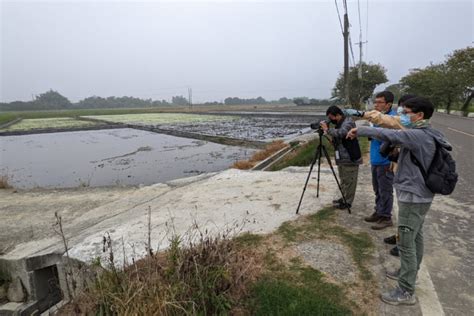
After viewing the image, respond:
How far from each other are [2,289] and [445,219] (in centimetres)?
641

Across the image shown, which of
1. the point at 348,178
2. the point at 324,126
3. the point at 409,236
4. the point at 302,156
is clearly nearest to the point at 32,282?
the point at 324,126

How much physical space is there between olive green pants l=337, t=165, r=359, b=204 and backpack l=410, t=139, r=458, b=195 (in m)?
2.12

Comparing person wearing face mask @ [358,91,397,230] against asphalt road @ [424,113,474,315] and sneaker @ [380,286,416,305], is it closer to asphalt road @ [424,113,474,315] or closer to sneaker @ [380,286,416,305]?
asphalt road @ [424,113,474,315]

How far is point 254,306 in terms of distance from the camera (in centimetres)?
279

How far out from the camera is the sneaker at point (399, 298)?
2.72m

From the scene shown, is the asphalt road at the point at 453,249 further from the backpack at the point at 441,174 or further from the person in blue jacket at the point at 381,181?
the backpack at the point at 441,174

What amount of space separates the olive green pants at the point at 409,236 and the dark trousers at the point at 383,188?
4.88 ft

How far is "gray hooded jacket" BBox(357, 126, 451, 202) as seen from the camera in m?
2.52

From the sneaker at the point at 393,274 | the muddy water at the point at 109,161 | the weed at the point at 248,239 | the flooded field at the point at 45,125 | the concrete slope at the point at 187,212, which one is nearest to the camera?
the sneaker at the point at 393,274

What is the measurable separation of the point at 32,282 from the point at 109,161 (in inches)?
429

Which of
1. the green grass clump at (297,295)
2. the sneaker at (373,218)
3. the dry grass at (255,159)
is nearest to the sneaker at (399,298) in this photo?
the green grass clump at (297,295)

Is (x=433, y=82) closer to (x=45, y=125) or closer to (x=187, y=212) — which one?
(x=187, y=212)

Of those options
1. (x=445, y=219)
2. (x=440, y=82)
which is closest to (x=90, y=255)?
(x=445, y=219)

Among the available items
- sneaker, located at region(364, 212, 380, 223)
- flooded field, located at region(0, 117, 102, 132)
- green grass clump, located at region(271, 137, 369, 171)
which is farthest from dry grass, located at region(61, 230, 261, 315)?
flooded field, located at region(0, 117, 102, 132)
